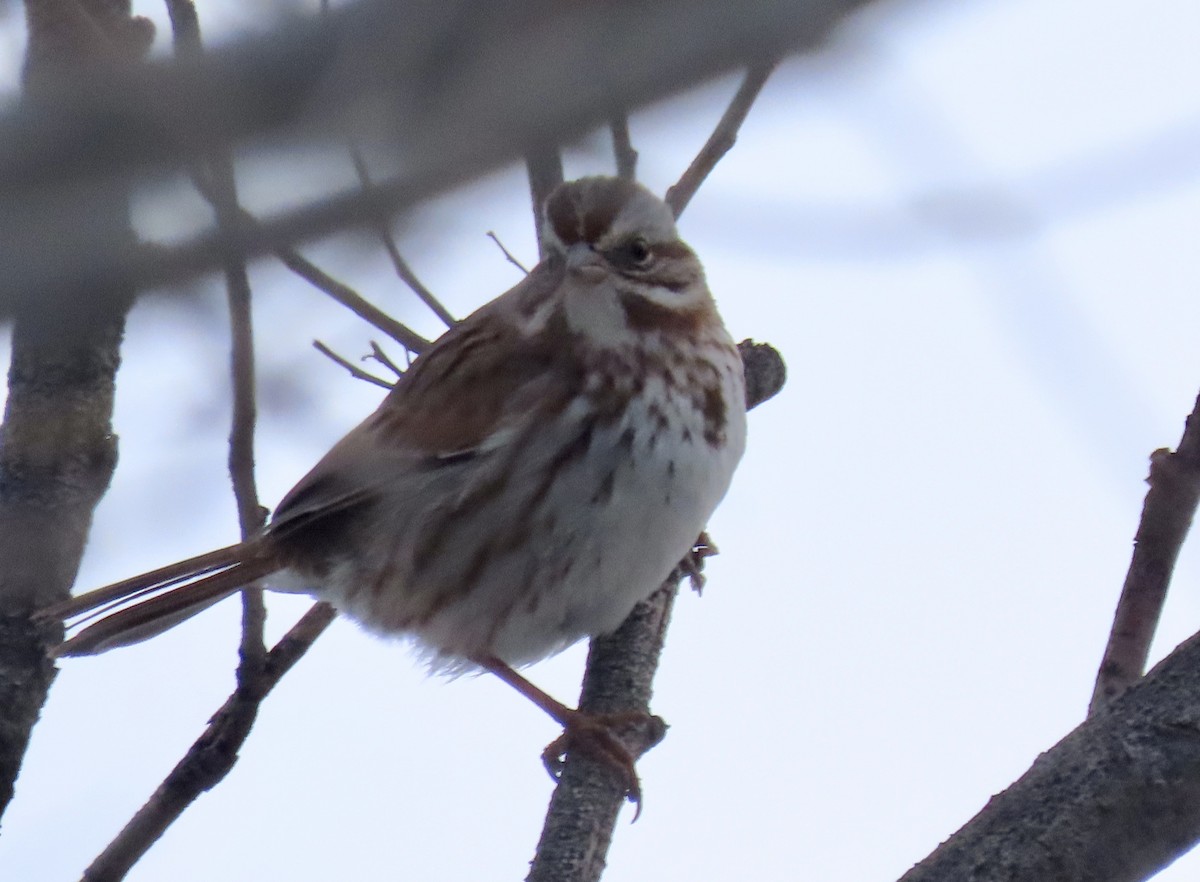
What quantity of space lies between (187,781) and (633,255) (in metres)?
2.06

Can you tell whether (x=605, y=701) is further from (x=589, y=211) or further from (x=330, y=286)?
(x=330, y=286)

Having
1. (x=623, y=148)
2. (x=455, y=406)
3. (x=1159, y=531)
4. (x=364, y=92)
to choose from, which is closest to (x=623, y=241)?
(x=455, y=406)

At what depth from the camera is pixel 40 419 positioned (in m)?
4.09

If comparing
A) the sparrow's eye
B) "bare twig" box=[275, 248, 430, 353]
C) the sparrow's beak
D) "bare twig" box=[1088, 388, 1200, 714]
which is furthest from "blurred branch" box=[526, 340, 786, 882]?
"bare twig" box=[1088, 388, 1200, 714]

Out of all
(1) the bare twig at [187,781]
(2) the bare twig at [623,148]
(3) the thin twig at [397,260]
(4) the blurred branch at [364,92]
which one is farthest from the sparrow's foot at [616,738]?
(4) the blurred branch at [364,92]

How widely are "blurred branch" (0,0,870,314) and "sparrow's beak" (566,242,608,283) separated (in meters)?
2.92

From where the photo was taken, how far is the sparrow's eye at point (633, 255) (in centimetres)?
503

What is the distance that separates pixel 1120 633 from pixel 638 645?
6.05 ft

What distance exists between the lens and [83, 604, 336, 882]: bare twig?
3879mm

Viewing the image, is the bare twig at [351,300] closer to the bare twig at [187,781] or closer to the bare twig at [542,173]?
the bare twig at [542,173]

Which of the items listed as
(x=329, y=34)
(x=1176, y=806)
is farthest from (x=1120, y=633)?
(x=329, y=34)

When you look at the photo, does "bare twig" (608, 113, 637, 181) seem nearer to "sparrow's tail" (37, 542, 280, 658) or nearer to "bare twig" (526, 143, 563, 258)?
"bare twig" (526, 143, 563, 258)

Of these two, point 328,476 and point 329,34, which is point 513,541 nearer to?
point 328,476

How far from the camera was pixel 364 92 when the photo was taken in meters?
1.92
